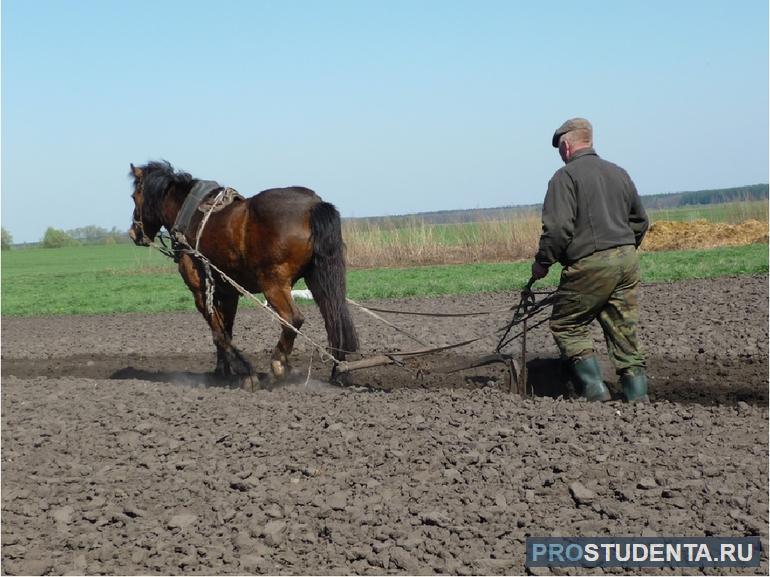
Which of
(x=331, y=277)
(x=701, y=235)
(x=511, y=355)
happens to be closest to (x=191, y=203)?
(x=331, y=277)

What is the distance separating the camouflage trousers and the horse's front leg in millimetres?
3404

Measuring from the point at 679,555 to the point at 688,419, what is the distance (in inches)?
78.9

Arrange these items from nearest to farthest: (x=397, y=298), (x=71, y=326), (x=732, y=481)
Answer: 1. (x=732, y=481)
2. (x=71, y=326)
3. (x=397, y=298)

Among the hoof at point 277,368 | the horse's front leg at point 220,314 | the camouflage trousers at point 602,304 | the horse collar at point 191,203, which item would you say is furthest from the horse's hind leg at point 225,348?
the camouflage trousers at point 602,304

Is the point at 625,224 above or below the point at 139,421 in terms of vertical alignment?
above

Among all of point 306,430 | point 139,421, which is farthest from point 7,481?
point 306,430

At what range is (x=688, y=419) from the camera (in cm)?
596

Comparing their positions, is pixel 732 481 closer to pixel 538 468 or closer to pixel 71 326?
pixel 538 468

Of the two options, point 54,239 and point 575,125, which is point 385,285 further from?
point 54,239

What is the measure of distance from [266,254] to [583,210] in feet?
10.2

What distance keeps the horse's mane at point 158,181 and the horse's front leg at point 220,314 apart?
821mm

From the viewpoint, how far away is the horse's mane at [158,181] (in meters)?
9.25

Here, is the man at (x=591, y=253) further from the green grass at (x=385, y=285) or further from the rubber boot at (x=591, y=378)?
the green grass at (x=385, y=285)

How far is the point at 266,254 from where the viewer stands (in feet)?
27.4
